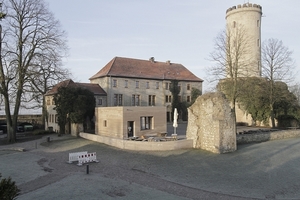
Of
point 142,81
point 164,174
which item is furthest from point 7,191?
point 142,81

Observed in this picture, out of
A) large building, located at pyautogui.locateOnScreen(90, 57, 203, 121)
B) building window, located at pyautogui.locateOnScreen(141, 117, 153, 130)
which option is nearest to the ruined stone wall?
building window, located at pyautogui.locateOnScreen(141, 117, 153, 130)

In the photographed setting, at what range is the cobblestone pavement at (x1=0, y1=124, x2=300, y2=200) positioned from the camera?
10703 mm

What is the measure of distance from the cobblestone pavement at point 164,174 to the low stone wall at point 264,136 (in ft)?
6.83

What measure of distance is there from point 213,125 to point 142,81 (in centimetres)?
2839

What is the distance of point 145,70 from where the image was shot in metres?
47.8

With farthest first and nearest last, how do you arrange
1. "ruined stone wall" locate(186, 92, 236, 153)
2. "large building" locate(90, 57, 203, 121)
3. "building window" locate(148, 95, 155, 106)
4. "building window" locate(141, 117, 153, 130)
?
"building window" locate(148, 95, 155, 106)
"large building" locate(90, 57, 203, 121)
"building window" locate(141, 117, 153, 130)
"ruined stone wall" locate(186, 92, 236, 153)

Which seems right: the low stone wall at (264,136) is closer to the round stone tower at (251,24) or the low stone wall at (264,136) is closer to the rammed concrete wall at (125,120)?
the rammed concrete wall at (125,120)

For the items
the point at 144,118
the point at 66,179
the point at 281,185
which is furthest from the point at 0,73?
the point at 281,185

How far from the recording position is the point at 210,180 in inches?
499

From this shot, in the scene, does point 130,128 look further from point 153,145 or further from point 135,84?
point 135,84

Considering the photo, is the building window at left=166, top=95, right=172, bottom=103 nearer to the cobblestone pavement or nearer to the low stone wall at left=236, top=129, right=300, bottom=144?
the low stone wall at left=236, top=129, right=300, bottom=144

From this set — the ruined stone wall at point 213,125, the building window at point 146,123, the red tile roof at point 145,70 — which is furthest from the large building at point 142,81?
the ruined stone wall at point 213,125

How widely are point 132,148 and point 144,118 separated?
7.13 meters

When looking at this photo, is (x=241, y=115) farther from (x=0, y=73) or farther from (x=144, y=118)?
(x=0, y=73)
